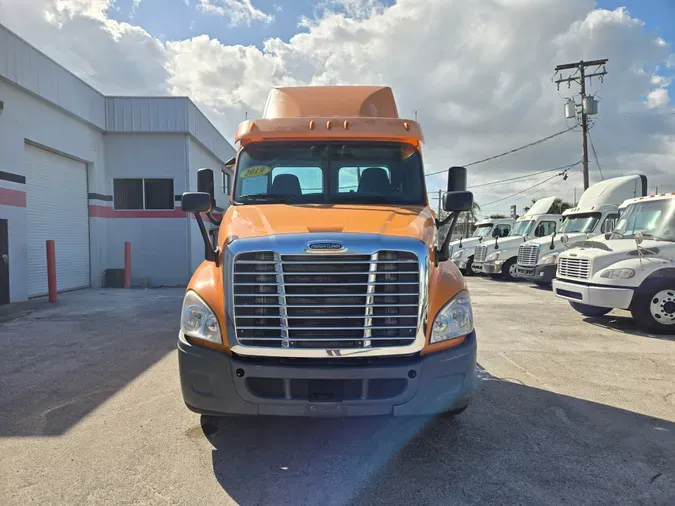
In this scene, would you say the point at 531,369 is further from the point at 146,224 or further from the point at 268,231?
the point at 146,224

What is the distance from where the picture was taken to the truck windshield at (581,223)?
13438 mm

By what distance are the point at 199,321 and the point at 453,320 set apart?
1858 mm

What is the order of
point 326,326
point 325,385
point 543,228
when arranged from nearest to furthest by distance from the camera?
point 325,385 < point 326,326 < point 543,228

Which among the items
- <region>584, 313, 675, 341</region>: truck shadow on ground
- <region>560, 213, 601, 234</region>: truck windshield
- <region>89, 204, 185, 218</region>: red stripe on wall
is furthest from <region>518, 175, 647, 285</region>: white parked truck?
<region>89, 204, 185, 218</region>: red stripe on wall

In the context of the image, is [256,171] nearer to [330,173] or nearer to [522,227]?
[330,173]

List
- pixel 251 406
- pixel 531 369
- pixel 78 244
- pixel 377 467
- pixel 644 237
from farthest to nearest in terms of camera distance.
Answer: pixel 78 244 → pixel 644 237 → pixel 531 369 → pixel 377 467 → pixel 251 406

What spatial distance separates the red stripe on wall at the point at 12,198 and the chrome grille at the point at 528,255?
1428 centimetres

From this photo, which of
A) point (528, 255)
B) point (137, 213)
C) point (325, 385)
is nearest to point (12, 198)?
point (137, 213)

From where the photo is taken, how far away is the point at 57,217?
524 inches

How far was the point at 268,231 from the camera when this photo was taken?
11.2ft

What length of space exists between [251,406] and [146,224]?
46.7ft

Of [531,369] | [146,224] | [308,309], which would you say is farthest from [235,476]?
[146,224]

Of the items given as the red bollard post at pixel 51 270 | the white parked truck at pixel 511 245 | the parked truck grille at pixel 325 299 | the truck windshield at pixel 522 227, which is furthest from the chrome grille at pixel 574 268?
the red bollard post at pixel 51 270

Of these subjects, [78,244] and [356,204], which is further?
[78,244]
